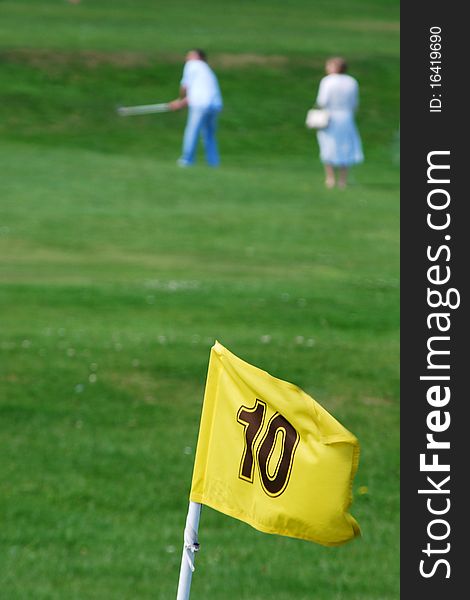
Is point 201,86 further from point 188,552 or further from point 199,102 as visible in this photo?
point 188,552

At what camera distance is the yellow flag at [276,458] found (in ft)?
17.7

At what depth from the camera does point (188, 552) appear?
18.9 feet

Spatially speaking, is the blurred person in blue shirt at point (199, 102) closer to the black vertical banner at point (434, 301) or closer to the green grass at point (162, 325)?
the green grass at point (162, 325)

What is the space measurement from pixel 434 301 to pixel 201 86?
62.5 ft

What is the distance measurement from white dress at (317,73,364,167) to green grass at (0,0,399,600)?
494 mm

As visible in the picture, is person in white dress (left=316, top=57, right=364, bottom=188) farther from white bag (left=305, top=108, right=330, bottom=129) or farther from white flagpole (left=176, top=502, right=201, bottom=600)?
white flagpole (left=176, top=502, right=201, bottom=600)

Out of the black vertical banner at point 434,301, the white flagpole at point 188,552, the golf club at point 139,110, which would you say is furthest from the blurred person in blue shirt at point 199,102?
the white flagpole at point 188,552

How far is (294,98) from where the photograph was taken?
33.7 meters

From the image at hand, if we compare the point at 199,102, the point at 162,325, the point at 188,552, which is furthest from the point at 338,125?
the point at 188,552

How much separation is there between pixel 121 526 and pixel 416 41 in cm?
350

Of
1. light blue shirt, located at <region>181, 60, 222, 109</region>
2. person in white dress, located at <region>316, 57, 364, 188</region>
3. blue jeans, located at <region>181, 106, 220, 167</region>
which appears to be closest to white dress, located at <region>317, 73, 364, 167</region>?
person in white dress, located at <region>316, 57, 364, 188</region>

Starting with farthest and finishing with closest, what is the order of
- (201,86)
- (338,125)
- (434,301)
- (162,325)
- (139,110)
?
(139,110) → (201,86) → (338,125) → (162,325) → (434,301)

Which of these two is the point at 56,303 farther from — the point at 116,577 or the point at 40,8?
the point at 40,8

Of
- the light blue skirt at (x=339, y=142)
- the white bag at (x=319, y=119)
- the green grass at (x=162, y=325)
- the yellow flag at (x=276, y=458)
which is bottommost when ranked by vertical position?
the green grass at (x=162, y=325)
